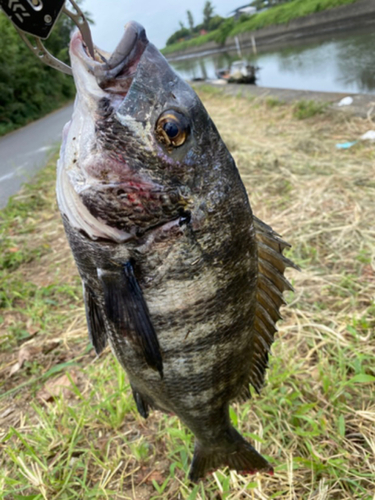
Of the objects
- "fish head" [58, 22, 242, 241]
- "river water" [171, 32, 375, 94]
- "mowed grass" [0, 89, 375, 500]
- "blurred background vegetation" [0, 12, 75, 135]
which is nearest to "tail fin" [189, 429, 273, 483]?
"mowed grass" [0, 89, 375, 500]

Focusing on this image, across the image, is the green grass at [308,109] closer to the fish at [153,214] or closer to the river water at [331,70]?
the river water at [331,70]

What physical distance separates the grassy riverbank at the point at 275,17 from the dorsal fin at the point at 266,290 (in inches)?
1003

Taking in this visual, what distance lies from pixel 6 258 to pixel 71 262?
810 mm

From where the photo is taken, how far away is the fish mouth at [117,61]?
0.96 m

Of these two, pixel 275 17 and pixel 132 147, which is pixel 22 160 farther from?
pixel 275 17

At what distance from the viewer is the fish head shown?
0.98 meters

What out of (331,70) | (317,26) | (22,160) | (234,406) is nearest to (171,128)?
(234,406)

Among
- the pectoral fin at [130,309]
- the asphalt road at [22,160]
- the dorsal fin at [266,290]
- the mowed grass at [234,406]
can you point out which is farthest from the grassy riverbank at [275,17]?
the pectoral fin at [130,309]

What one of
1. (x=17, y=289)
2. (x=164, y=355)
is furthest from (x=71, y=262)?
(x=164, y=355)

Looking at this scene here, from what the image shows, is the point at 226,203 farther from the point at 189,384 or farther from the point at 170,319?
the point at 189,384

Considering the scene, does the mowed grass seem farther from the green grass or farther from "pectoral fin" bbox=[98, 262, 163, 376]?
the green grass

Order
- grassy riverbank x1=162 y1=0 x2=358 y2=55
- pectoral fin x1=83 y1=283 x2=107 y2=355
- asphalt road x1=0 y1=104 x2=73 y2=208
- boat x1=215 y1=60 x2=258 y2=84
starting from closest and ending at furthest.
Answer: pectoral fin x1=83 y1=283 x2=107 y2=355 → asphalt road x1=0 y1=104 x2=73 y2=208 → boat x1=215 y1=60 x2=258 y2=84 → grassy riverbank x1=162 y1=0 x2=358 y2=55

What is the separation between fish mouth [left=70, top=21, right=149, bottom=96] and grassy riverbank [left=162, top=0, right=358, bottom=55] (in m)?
25.5

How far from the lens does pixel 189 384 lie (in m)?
1.33
